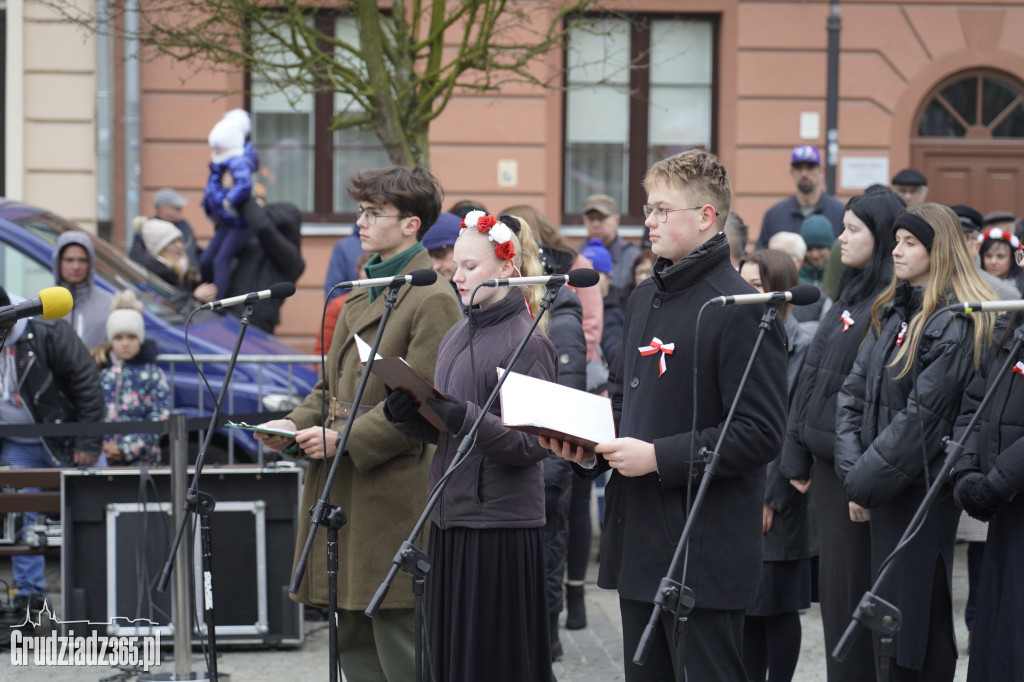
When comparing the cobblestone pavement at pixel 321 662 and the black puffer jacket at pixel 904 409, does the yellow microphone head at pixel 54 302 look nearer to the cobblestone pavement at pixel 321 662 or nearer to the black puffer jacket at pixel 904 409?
the cobblestone pavement at pixel 321 662

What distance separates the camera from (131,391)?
22.5 ft

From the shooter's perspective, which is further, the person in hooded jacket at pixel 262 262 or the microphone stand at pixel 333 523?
the person in hooded jacket at pixel 262 262

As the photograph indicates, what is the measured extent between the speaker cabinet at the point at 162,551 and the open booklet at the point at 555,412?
2.89 meters

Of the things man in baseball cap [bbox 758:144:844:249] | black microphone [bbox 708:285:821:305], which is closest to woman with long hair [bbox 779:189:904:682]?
black microphone [bbox 708:285:821:305]

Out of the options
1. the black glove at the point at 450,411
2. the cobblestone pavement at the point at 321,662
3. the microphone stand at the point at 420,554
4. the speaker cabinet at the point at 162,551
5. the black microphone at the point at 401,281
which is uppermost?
the black microphone at the point at 401,281

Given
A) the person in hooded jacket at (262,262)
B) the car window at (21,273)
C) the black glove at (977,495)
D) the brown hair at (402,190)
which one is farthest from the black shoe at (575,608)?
the person in hooded jacket at (262,262)

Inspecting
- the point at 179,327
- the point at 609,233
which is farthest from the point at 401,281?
the point at 609,233

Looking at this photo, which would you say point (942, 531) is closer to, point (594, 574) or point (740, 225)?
point (740, 225)

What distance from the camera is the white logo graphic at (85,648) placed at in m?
5.98

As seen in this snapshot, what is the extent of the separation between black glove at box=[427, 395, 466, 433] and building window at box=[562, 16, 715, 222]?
10.6m

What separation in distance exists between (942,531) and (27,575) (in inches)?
178

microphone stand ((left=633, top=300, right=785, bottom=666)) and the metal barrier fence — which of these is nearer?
microphone stand ((left=633, top=300, right=785, bottom=666))

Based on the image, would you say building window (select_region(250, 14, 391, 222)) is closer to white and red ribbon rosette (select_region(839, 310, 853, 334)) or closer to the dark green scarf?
the dark green scarf

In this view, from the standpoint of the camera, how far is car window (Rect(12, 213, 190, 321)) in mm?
7829
